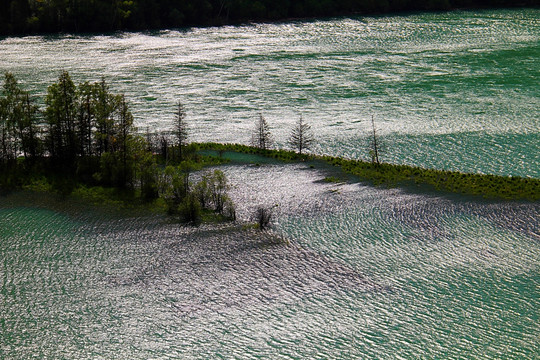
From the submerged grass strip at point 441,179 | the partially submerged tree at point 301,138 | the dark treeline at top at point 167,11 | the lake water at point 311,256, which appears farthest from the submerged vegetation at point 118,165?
the dark treeline at top at point 167,11

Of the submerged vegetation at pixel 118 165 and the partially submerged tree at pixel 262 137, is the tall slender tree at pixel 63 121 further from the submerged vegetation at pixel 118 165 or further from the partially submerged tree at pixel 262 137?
the partially submerged tree at pixel 262 137

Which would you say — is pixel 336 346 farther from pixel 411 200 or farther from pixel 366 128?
pixel 366 128

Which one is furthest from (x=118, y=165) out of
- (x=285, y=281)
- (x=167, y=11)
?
(x=167, y=11)

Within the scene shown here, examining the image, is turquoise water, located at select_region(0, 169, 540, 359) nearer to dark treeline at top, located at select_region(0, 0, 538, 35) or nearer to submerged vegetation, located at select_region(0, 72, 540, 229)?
submerged vegetation, located at select_region(0, 72, 540, 229)

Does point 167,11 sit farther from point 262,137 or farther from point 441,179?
point 441,179

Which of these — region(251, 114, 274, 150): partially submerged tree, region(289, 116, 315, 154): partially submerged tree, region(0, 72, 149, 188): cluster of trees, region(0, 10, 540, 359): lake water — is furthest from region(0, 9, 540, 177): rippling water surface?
region(0, 72, 149, 188): cluster of trees
